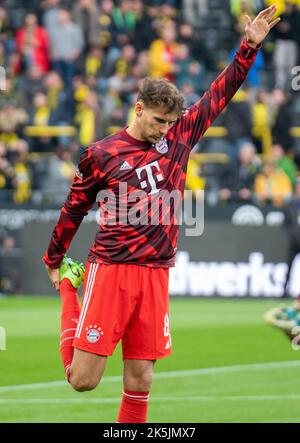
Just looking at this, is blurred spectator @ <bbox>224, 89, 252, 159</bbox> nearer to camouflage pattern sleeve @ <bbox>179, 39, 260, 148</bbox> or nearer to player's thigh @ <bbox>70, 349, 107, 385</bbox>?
camouflage pattern sleeve @ <bbox>179, 39, 260, 148</bbox>

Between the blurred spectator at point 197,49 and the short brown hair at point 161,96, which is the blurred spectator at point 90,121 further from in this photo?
the short brown hair at point 161,96

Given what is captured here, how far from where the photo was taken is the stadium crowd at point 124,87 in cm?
2242

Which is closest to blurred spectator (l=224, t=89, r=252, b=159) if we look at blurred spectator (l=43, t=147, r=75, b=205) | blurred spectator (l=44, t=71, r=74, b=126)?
blurred spectator (l=44, t=71, r=74, b=126)

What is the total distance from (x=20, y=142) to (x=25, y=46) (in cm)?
339

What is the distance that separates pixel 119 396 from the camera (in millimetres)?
10602

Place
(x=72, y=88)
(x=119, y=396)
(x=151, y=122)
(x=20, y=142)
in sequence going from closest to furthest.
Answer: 1. (x=151, y=122)
2. (x=119, y=396)
3. (x=20, y=142)
4. (x=72, y=88)

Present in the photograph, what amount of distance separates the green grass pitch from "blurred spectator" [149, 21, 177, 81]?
8.08 meters

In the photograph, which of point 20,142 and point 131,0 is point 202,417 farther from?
point 131,0

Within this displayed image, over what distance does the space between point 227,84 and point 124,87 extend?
17046mm

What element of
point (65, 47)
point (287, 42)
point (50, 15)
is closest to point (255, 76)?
point (287, 42)

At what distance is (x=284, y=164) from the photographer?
2236 cm

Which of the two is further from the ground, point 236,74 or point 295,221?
point 236,74

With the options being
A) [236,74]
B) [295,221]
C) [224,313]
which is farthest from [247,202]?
[236,74]

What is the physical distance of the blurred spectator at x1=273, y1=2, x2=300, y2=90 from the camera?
25531 millimetres
